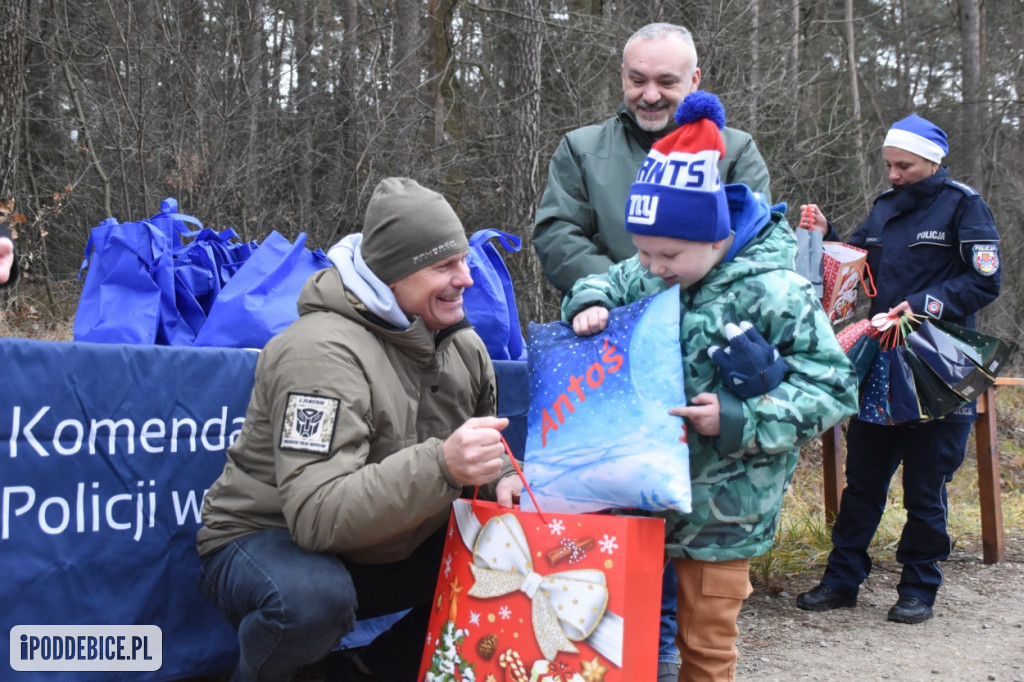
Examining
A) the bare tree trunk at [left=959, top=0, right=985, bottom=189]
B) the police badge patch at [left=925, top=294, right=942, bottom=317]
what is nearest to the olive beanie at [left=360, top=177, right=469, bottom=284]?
the police badge patch at [left=925, top=294, right=942, bottom=317]

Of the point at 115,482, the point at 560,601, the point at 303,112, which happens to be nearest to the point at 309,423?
the point at 560,601

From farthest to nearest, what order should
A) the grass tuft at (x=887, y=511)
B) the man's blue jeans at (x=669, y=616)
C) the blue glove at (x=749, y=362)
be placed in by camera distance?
1. the grass tuft at (x=887, y=511)
2. the man's blue jeans at (x=669, y=616)
3. the blue glove at (x=749, y=362)

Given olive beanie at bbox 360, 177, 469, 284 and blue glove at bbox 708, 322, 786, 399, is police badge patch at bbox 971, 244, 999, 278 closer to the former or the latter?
blue glove at bbox 708, 322, 786, 399

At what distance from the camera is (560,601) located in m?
2.19

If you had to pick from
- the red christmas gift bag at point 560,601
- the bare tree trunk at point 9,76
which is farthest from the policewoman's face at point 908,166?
the bare tree trunk at point 9,76

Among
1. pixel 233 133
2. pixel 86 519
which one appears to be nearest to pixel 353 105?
pixel 233 133

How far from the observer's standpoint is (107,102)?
822cm

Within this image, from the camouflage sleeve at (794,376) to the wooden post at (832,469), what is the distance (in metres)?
2.84

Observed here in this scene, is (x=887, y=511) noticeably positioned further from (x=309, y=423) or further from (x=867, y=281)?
(x=309, y=423)

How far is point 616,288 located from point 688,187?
48 centimetres

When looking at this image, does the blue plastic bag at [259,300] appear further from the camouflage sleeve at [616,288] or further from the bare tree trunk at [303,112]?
the bare tree trunk at [303,112]

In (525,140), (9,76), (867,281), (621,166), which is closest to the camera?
(621,166)

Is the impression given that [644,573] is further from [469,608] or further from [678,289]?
[678,289]

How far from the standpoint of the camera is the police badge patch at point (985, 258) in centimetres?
403
